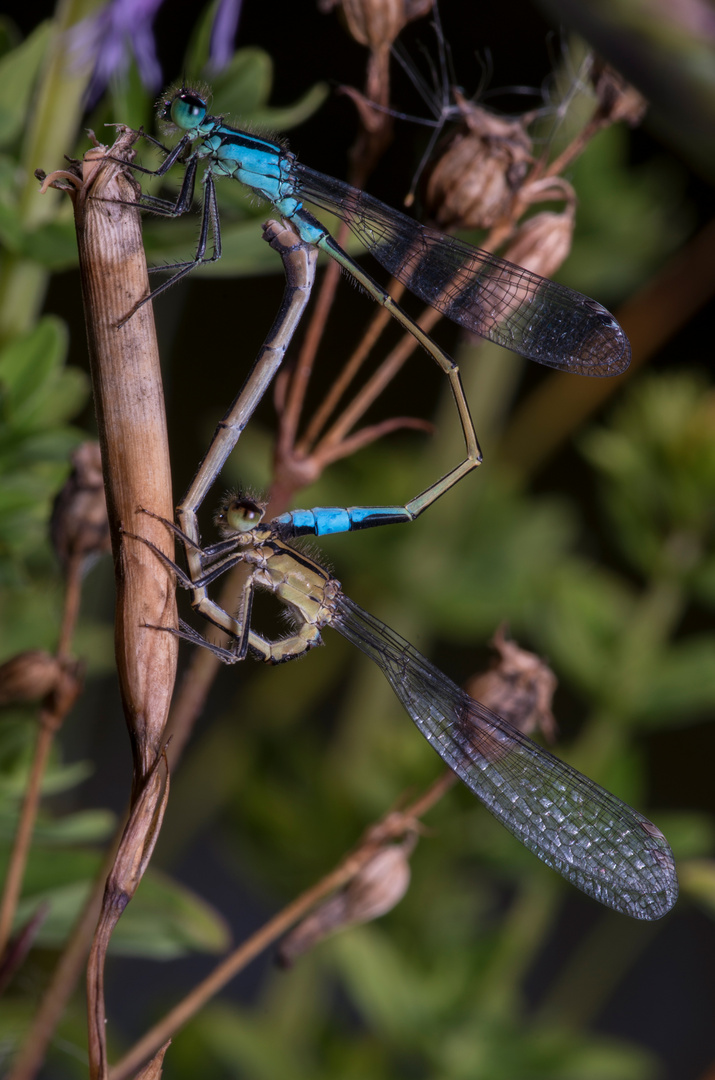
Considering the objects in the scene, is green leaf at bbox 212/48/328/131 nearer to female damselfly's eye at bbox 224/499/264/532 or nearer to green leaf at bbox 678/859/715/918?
female damselfly's eye at bbox 224/499/264/532

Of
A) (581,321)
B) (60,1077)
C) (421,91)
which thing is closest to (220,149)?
(421,91)

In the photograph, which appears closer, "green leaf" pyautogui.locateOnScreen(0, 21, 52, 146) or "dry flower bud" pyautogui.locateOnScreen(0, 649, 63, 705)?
"dry flower bud" pyautogui.locateOnScreen(0, 649, 63, 705)

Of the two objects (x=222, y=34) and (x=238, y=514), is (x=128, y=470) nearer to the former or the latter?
(x=238, y=514)

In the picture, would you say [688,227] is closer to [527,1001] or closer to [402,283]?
[402,283]

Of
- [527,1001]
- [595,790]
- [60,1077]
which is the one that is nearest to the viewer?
[595,790]

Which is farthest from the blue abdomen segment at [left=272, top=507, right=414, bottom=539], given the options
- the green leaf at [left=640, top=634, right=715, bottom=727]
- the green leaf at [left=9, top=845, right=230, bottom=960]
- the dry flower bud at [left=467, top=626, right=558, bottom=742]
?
the green leaf at [left=640, top=634, right=715, bottom=727]

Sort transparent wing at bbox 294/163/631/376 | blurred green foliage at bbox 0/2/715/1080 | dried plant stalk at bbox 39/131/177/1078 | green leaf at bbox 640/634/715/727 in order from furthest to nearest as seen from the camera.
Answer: green leaf at bbox 640/634/715/727
blurred green foliage at bbox 0/2/715/1080
transparent wing at bbox 294/163/631/376
dried plant stalk at bbox 39/131/177/1078
